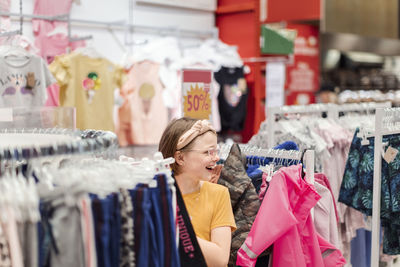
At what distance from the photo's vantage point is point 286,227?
2223mm

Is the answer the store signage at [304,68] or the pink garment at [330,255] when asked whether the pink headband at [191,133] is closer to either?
the pink garment at [330,255]

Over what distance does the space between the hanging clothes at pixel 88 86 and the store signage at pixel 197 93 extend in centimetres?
176

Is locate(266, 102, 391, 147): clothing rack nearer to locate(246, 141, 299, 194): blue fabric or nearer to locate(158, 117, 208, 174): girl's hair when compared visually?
locate(246, 141, 299, 194): blue fabric

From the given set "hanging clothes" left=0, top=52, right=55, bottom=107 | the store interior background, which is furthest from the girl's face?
the store interior background

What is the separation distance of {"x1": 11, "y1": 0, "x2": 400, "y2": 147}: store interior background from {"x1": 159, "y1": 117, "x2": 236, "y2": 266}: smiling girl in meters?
2.93

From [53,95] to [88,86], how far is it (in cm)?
32

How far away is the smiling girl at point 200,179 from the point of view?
2021 mm

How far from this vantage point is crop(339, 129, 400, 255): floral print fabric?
10.0 ft

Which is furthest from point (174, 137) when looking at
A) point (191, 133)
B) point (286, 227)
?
point (286, 227)

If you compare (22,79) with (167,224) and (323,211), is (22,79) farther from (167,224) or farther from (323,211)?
(167,224)

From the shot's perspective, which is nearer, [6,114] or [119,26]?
[6,114]

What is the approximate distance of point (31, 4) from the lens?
4820 mm

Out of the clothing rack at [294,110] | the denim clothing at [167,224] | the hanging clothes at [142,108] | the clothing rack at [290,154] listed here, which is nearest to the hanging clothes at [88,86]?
the hanging clothes at [142,108]

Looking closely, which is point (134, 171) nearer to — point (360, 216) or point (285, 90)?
point (360, 216)
